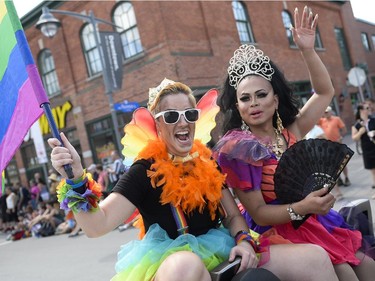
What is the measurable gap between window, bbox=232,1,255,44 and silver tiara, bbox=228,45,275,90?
13.9 meters

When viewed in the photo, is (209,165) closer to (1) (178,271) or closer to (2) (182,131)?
(2) (182,131)

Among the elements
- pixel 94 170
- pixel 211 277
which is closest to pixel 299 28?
pixel 211 277

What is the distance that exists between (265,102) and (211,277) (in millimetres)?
1120

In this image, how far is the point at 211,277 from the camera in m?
1.74

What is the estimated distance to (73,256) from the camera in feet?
23.9

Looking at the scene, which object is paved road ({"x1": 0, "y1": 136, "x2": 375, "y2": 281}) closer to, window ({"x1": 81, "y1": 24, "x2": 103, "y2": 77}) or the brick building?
the brick building

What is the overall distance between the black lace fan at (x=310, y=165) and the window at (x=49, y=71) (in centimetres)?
1632

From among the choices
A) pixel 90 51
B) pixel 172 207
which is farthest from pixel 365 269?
pixel 90 51

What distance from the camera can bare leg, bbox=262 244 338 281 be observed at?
181 cm

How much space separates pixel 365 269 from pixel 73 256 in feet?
20.2

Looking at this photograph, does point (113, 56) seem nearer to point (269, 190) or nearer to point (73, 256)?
point (73, 256)

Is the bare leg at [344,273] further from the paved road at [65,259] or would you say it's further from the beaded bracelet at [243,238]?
the paved road at [65,259]

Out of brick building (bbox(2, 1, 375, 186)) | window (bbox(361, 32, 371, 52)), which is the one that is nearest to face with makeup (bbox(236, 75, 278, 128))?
brick building (bbox(2, 1, 375, 186))

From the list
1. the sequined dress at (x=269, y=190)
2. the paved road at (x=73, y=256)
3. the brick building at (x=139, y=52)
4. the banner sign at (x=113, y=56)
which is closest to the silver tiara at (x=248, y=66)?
the sequined dress at (x=269, y=190)
